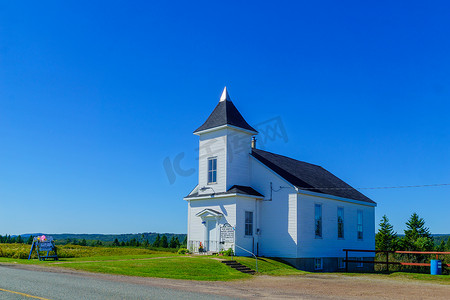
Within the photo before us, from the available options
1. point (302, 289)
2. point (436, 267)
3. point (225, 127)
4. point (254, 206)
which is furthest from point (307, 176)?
point (302, 289)

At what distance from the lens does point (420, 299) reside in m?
14.7

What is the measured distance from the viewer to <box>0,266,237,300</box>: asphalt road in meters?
12.3

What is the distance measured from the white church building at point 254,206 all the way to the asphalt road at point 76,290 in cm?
1405

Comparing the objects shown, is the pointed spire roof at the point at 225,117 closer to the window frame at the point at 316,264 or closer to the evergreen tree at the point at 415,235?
the window frame at the point at 316,264

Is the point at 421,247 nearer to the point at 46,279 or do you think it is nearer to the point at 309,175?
the point at 309,175

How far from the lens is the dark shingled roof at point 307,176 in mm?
31438

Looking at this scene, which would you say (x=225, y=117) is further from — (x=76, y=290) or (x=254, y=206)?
(x=76, y=290)

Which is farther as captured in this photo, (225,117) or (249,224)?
(225,117)

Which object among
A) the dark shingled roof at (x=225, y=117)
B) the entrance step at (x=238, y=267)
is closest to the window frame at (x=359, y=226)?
the dark shingled roof at (x=225, y=117)

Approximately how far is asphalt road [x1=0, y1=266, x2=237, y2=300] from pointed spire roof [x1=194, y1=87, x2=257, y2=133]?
55.0ft

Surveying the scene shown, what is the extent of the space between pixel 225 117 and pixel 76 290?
19.2 meters

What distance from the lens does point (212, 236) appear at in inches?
1188

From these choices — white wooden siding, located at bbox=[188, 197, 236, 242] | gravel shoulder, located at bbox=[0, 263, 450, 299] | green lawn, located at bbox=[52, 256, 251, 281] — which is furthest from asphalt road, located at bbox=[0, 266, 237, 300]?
white wooden siding, located at bbox=[188, 197, 236, 242]

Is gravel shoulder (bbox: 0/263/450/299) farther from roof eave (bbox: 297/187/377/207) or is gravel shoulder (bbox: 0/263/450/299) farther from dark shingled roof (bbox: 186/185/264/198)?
roof eave (bbox: 297/187/377/207)
